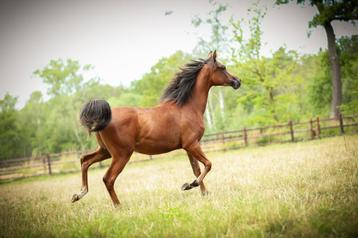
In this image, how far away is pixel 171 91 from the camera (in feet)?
21.3

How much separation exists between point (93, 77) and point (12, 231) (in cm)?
4095

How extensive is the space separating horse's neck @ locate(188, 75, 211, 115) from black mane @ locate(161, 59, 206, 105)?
107 mm

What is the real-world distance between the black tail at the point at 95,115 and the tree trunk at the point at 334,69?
70.2 feet

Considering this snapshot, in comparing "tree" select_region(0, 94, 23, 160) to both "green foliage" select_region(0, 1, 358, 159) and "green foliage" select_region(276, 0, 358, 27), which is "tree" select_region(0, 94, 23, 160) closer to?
"green foliage" select_region(0, 1, 358, 159)

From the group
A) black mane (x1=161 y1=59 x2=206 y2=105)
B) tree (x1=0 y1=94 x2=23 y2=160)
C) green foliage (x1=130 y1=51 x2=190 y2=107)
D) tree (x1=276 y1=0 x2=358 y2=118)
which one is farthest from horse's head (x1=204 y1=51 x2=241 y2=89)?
tree (x1=0 y1=94 x2=23 y2=160)

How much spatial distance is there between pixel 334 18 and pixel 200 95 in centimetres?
2073

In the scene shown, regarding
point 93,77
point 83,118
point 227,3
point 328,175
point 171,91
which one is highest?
point 227,3

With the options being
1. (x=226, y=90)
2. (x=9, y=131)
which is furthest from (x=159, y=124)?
(x=9, y=131)

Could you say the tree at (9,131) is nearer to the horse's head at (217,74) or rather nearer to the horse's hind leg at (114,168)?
the horse's hind leg at (114,168)

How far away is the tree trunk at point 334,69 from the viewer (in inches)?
866

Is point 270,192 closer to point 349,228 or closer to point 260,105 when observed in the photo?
point 349,228

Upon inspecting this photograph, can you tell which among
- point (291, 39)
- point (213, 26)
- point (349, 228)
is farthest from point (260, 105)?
point (349, 228)

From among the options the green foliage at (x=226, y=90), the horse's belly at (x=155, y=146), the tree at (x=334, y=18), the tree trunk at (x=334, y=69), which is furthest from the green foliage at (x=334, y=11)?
the horse's belly at (x=155, y=146)

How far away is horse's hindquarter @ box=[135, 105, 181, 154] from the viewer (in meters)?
5.62
